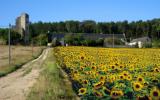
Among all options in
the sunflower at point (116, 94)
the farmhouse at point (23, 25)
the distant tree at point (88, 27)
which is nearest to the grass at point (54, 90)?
the sunflower at point (116, 94)

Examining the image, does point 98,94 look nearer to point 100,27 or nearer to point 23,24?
point 23,24

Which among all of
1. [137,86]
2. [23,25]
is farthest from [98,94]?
[23,25]

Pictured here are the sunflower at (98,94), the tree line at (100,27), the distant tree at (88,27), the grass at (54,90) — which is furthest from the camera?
the distant tree at (88,27)

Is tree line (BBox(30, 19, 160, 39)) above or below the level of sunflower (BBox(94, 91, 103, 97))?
above

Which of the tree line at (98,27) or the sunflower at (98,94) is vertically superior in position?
the tree line at (98,27)

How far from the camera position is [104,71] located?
10680mm

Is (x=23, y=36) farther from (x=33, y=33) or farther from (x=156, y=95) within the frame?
(x=156, y=95)

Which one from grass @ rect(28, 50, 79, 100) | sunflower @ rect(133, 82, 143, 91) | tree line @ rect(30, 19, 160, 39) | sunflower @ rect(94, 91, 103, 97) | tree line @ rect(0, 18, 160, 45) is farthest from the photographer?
tree line @ rect(30, 19, 160, 39)

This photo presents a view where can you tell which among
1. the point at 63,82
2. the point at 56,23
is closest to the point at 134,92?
the point at 63,82

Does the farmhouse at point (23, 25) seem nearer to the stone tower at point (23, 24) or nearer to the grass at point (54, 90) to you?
the stone tower at point (23, 24)

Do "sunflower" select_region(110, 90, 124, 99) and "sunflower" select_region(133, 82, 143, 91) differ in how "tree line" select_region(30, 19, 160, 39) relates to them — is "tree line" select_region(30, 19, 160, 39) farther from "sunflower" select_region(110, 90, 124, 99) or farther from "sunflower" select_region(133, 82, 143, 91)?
"sunflower" select_region(110, 90, 124, 99)

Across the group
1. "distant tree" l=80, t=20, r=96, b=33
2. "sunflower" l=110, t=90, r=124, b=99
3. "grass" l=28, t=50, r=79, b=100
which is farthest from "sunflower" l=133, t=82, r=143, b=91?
"distant tree" l=80, t=20, r=96, b=33

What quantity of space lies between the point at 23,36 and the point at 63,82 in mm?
93589

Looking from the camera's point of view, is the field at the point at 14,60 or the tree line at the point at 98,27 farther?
the tree line at the point at 98,27
